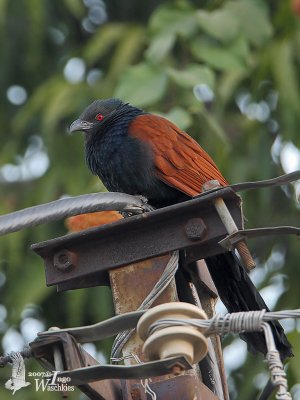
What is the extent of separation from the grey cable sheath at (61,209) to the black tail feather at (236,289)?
1.71 feet

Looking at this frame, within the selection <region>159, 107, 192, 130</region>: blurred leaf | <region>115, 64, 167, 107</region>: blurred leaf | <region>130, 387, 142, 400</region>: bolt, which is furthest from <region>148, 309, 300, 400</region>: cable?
<region>115, 64, 167, 107</region>: blurred leaf

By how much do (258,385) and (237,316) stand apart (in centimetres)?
494

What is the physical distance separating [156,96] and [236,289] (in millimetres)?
2052

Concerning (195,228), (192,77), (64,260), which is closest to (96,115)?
(192,77)

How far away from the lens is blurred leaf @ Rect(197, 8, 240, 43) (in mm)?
6086

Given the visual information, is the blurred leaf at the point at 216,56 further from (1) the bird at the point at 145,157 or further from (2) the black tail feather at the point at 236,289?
(2) the black tail feather at the point at 236,289

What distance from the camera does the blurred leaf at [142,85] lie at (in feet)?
19.0

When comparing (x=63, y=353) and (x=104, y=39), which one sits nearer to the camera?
(x=63, y=353)

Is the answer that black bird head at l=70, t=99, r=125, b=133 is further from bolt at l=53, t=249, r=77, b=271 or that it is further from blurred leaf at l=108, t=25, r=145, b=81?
blurred leaf at l=108, t=25, r=145, b=81

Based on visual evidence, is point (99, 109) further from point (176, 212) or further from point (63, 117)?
point (63, 117)

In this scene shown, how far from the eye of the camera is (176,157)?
4789 mm

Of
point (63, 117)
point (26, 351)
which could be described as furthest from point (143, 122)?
point (63, 117)

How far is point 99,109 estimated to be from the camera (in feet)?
17.1

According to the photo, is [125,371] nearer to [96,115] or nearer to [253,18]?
[96,115]
